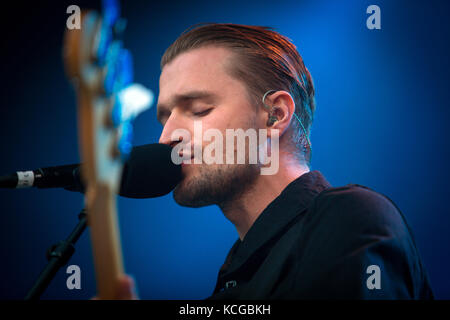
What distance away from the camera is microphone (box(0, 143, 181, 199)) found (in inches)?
32.8

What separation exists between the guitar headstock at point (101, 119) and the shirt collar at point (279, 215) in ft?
1.95

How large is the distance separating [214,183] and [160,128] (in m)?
0.64

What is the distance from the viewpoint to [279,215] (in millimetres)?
1008

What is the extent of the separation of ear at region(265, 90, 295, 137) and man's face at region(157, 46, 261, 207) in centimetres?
6

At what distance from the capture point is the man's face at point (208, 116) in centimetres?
113

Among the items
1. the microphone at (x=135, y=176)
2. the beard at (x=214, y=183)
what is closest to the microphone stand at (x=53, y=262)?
the microphone at (x=135, y=176)

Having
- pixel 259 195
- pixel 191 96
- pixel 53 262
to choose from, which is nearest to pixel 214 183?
pixel 259 195

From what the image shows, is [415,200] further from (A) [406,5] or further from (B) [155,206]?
(B) [155,206]

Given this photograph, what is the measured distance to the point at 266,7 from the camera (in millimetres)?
1655

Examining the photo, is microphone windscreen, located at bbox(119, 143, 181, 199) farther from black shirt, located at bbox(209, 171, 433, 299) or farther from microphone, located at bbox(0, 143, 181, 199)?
black shirt, located at bbox(209, 171, 433, 299)

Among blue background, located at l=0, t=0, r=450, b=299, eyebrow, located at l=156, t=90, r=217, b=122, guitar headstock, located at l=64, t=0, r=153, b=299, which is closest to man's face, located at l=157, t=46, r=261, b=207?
eyebrow, located at l=156, t=90, r=217, b=122

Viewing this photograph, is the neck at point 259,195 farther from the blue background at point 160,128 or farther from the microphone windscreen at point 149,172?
the blue background at point 160,128

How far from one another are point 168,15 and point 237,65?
0.64 meters
